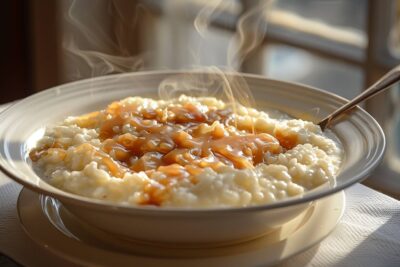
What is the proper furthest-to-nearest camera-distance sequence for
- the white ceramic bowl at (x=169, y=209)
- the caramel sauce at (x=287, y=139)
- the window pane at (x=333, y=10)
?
the window pane at (x=333, y=10), the caramel sauce at (x=287, y=139), the white ceramic bowl at (x=169, y=209)

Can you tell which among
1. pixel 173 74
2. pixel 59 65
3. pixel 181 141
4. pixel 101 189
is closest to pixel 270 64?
pixel 59 65

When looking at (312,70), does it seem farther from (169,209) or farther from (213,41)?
(169,209)

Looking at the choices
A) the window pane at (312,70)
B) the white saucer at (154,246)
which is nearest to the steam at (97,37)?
the window pane at (312,70)

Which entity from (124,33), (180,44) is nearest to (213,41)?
(180,44)

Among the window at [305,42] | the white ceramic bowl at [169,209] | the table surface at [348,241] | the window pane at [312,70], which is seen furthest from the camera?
the window pane at [312,70]

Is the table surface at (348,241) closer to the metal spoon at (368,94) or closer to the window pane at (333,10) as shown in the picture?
the metal spoon at (368,94)

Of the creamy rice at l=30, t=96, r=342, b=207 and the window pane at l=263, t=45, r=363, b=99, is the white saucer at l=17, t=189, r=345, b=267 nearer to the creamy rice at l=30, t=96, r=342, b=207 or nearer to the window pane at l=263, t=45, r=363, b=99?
the creamy rice at l=30, t=96, r=342, b=207

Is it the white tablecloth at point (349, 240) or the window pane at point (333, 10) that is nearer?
the white tablecloth at point (349, 240)
